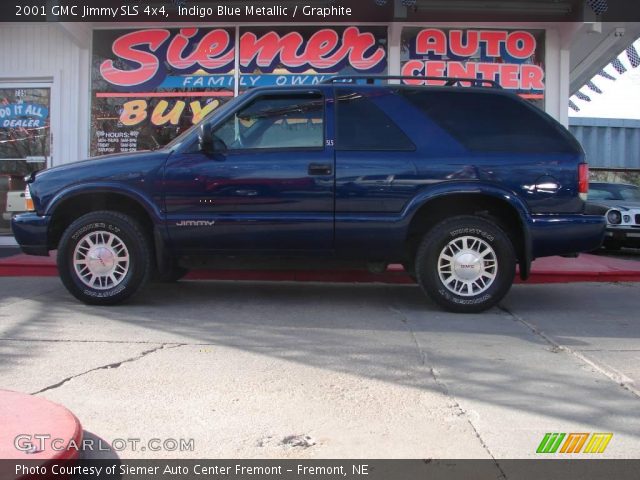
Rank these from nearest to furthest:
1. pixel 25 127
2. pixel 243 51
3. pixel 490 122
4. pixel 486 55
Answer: pixel 490 122 → pixel 486 55 → pixel 243 51 → pixel 25 127

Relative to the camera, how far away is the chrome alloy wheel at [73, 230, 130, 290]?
5688 millimetres

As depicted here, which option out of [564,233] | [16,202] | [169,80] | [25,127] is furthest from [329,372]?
[25,127]

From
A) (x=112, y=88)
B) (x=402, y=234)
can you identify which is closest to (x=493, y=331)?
(x=402, y=234)

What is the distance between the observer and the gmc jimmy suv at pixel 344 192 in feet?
17.9

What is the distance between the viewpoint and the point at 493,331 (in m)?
5.10

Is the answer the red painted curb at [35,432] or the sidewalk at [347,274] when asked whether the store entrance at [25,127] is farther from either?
the red painted curb at [35,432]

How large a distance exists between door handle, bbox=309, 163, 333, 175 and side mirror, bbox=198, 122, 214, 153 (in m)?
0.94

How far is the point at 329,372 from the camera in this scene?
3992 millimetres

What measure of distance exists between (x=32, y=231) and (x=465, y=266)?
13.5ft

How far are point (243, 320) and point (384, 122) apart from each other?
2.25 m

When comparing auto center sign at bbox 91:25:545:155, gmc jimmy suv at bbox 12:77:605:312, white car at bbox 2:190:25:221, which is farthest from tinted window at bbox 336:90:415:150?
white car at bbox 2:190:25:221

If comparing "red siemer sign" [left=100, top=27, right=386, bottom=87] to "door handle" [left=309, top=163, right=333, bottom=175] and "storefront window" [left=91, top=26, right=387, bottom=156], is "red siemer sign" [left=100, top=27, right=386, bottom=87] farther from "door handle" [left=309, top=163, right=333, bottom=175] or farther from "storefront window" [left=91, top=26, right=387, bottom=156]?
"door handle" [left=309, top=163, right=333, bottom=175]

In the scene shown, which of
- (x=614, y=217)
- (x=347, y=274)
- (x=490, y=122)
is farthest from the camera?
(x=614, y=217)

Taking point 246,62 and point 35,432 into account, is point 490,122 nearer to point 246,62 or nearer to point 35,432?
point 35,432
